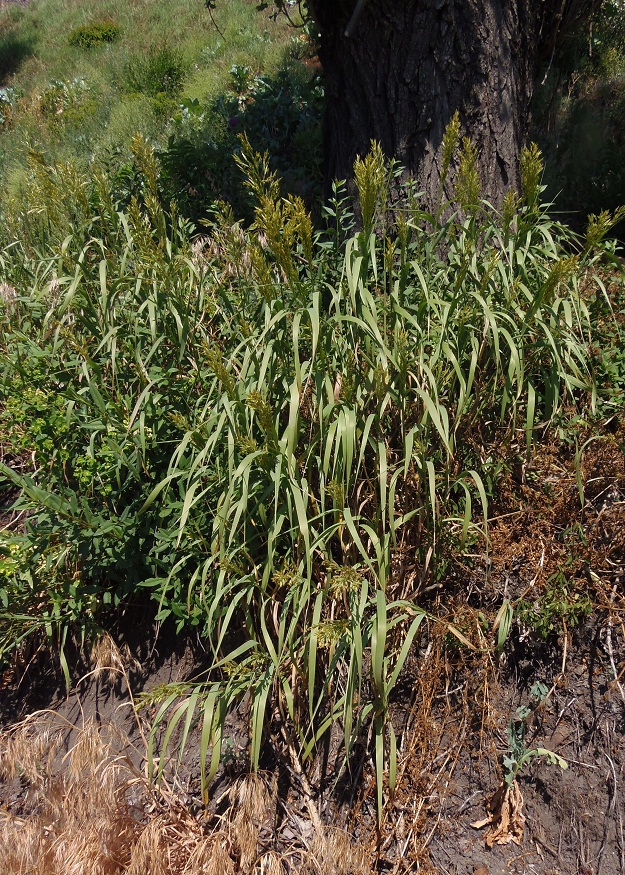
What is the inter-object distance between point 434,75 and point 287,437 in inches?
84.0

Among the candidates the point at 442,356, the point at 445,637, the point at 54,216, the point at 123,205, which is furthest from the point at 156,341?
the point at 123,205

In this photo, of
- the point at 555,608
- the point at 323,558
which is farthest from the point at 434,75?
the point at 555,608

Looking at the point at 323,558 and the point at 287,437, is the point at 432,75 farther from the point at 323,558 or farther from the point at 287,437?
the point at 323,558

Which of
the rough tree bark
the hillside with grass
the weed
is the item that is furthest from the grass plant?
the weed

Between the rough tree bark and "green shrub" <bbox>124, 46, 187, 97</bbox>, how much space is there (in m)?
4.42

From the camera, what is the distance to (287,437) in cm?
224

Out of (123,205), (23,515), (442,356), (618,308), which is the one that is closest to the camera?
(442,356)

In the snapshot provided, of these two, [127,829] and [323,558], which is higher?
[323,558]

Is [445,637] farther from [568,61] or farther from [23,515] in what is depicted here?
[568,61]

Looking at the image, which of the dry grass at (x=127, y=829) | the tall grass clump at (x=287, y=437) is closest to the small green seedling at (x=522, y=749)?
the tall grass clump at (x=287, y=437)

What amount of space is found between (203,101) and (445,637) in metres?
5.81

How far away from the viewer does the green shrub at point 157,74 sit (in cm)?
737

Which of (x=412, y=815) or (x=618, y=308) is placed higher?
(x=618, y=308)

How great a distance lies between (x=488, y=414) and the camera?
2.64 m
